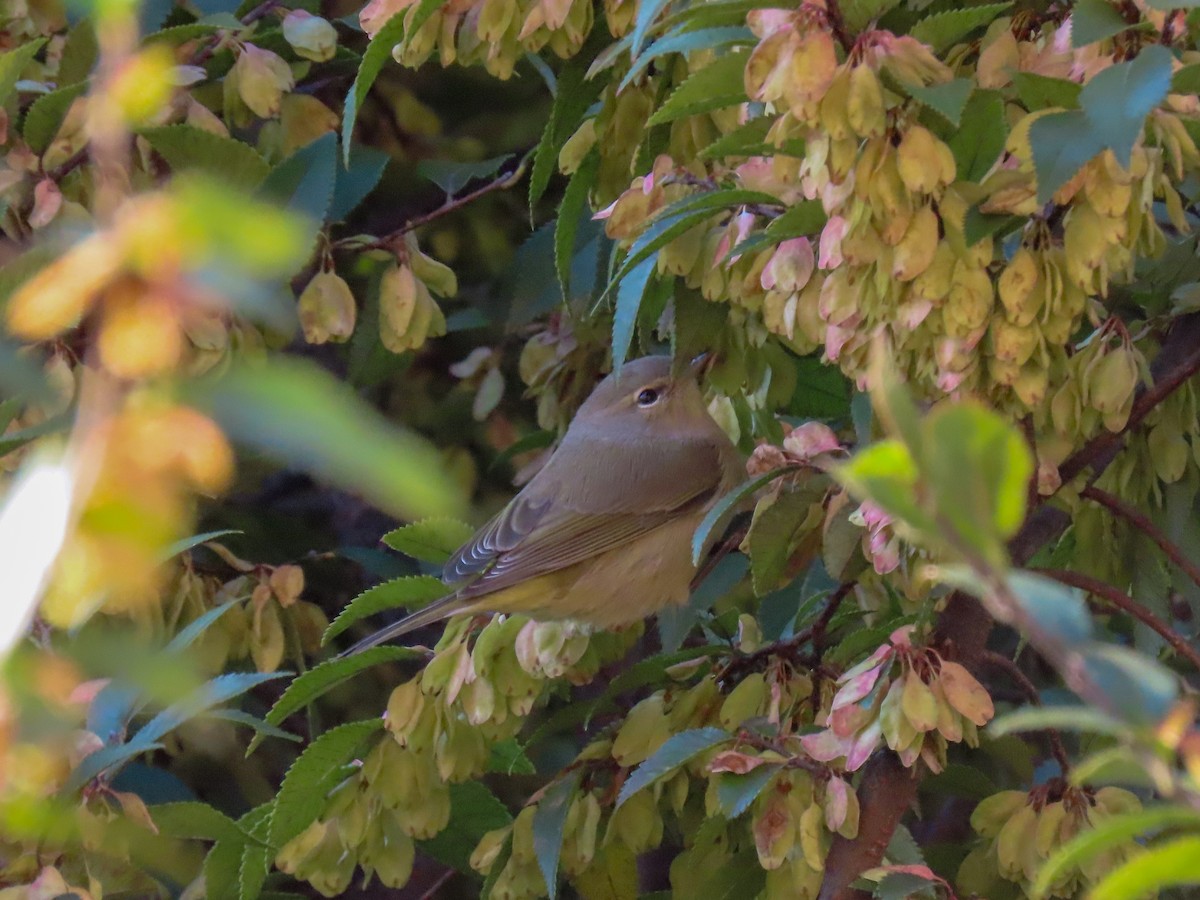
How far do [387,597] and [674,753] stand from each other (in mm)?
619

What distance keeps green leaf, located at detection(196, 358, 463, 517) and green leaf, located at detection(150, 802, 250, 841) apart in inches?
51.0

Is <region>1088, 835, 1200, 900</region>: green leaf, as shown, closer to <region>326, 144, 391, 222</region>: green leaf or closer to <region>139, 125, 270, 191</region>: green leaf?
<region>139, 125, 270, 191</region>: green leaf

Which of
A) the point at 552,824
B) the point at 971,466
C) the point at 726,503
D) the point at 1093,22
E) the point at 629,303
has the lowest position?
the point at 552,824

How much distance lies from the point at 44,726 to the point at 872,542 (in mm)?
1140

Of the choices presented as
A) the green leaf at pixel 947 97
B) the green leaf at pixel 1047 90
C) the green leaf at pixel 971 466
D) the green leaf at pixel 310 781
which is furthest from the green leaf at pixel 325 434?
the green leaf at pixel 310 781

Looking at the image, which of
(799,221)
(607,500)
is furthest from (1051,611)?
(607,500)

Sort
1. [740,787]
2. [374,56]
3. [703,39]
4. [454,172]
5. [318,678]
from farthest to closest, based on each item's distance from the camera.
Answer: [454,172] → [318,678] → [374,56] → [740,787] → [703,39]

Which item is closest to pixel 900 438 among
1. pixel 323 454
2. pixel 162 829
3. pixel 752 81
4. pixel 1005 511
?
pixel 1005 511

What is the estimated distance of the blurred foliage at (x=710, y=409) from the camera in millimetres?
678

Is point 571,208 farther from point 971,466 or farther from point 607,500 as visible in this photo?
point 971,466

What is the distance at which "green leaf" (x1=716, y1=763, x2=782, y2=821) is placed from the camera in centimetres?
167

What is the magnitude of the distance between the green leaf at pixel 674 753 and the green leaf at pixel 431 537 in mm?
637

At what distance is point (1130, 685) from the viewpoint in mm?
670

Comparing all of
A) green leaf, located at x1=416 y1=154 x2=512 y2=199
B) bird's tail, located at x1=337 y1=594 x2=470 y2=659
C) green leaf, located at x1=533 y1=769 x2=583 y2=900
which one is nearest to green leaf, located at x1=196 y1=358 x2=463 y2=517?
green leaf, located at x1=533 y1=769 x2=583 y2=900
